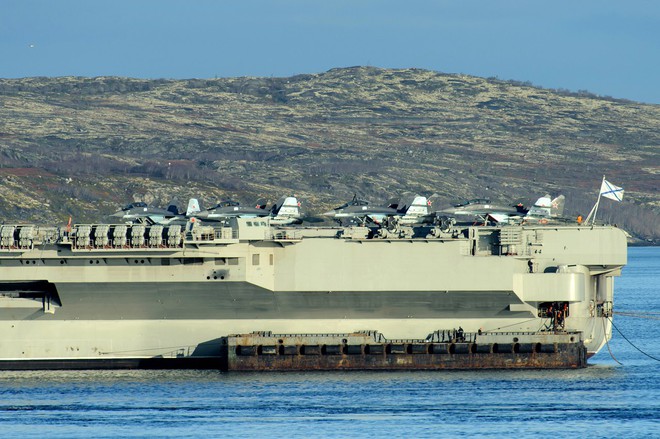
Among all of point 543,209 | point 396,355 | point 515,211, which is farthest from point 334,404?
point 543,209

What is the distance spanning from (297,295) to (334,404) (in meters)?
7.76

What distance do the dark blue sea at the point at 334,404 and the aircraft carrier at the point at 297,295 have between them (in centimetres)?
96

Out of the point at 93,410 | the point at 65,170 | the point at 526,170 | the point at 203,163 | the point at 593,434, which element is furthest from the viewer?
the point at 526,170

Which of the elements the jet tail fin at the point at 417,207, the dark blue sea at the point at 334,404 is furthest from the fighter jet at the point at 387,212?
the dark blue sea at the point at 334,404

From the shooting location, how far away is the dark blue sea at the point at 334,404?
39.1 m

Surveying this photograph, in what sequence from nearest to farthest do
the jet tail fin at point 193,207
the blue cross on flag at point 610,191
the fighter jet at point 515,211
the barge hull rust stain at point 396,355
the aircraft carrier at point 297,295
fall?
1. the barge hull rust stain at point 396,355
2. the aircraft carrier at point 297,295
3. the blue cross on flag at point 610,191
4. the fighter jet at point 515,211
5. the jet tail fin at point 193,207

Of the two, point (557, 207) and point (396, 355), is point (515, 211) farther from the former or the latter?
point (396, 355)

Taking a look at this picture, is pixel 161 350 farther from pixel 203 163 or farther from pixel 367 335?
pixel 203 163

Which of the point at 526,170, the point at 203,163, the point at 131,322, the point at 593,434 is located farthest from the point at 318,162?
the point at 593,434

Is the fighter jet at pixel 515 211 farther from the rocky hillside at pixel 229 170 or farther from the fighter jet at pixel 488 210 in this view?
the rocky hillside at pixel 229 170

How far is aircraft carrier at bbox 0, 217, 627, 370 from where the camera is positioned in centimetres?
4869

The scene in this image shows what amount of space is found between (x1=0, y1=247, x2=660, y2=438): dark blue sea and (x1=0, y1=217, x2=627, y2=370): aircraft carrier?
961mm

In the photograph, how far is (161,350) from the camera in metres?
50.2

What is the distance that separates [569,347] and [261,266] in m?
11.9
